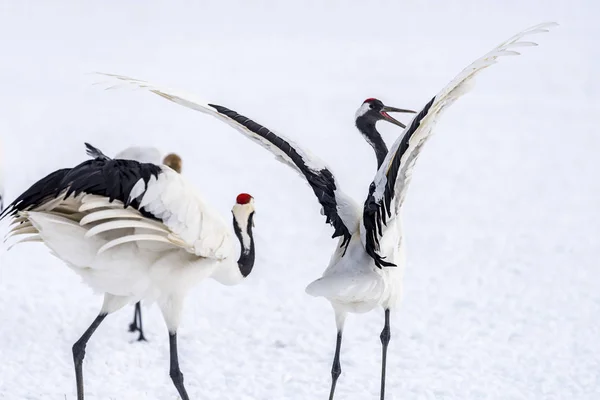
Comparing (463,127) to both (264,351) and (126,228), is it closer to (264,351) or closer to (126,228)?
(264,351)

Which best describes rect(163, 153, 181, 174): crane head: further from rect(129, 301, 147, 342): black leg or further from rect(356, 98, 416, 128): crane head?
rect(356, 98, 416, 128): crane head

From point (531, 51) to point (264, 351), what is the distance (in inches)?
906

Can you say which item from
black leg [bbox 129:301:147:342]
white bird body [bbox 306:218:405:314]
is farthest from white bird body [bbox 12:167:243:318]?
black leg [bbox 129:301:147:342]

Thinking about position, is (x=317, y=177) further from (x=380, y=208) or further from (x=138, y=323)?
(x=138, y=323)

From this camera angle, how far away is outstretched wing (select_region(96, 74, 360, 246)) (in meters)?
4.26

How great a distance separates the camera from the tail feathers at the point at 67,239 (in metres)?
3.65

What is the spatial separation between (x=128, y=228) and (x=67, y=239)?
0.90ft

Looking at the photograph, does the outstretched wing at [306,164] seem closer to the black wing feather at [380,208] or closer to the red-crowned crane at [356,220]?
the red-crowned crane at [356,220]

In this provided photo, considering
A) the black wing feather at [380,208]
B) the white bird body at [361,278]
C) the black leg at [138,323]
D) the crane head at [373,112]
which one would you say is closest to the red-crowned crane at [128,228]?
the white bird body at [361,278]

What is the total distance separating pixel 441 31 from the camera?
34.1m

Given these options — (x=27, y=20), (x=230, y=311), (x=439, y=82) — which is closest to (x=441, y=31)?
(x=439, y=82)

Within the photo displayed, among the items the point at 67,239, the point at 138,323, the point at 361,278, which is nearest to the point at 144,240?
the point at 67,239

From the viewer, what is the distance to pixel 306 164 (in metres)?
4.30

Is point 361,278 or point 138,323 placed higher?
point 361,278
